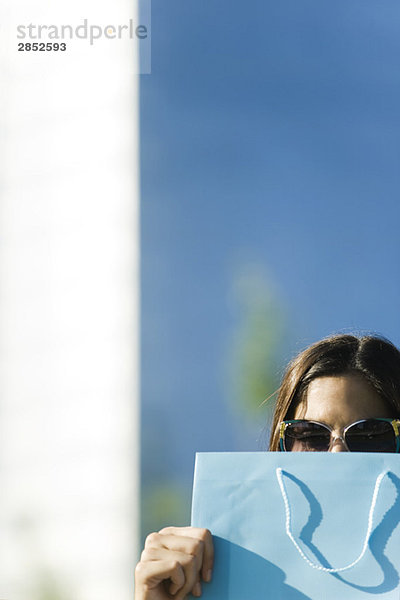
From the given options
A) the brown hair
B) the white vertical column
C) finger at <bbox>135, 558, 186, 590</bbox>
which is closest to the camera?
finger at <bbox>135, 558, 186, 590</bbox>

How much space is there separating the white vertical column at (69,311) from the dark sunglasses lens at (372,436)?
1.29 metres

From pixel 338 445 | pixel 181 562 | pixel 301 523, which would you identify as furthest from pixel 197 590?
pixel 338 445

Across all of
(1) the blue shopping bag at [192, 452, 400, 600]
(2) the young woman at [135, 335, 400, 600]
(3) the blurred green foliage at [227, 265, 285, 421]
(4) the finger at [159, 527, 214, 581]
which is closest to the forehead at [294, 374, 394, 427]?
(2) the young woman at [135, 335, 400, 600]

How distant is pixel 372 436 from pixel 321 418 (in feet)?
0.28

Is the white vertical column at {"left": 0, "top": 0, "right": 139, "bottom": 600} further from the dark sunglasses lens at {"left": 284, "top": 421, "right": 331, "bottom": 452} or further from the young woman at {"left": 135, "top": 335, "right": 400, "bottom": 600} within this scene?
the dark sunglasses lens at {"left": 284, "top": 421, "right": 331, "bottom": 452}

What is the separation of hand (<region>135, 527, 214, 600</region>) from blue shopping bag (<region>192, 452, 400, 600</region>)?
22mm

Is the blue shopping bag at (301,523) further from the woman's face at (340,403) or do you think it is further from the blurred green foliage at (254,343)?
the blurred green foliage at (254,343)

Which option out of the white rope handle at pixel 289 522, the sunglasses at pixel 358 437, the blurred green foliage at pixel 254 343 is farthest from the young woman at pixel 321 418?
the blurred green foliage at pixel 254 343

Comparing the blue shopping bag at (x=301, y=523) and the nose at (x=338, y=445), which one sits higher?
the nose at (x=338, y=445)

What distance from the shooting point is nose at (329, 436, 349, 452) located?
108 centimetres

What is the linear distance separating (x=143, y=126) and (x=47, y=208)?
1.39 ft

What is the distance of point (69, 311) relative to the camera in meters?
2.39

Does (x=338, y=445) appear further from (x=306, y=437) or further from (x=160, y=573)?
(x=160, y=573)

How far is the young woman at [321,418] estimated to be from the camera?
2.91ft
